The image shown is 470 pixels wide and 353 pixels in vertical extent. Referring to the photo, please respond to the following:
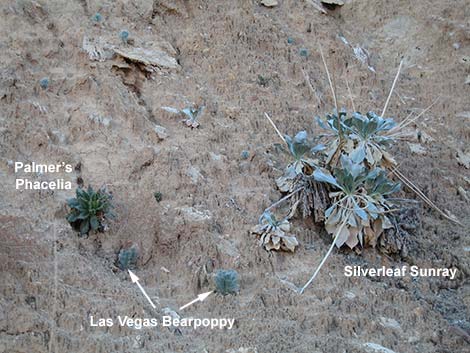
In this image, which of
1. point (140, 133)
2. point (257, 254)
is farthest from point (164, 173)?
point (257, 254)

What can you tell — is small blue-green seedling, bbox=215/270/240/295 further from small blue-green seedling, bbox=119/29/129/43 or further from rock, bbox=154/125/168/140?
small blue-green seedling, bbox=119/29/129/43

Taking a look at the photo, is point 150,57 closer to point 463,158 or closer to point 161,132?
point 161,132

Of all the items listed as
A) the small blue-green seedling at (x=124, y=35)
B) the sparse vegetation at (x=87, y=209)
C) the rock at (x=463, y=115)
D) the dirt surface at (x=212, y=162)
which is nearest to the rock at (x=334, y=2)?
the dirt surface at (x=212, y=162)

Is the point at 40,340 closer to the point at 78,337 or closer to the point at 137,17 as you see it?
the point at 78,337

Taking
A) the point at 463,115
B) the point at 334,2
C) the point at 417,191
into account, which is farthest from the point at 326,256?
the point at 334,2

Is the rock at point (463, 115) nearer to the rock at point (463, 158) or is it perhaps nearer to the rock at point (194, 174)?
the rock at point (463, 158)

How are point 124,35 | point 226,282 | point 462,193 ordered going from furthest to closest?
point 462,193 → point 124,35 → point 226,282
